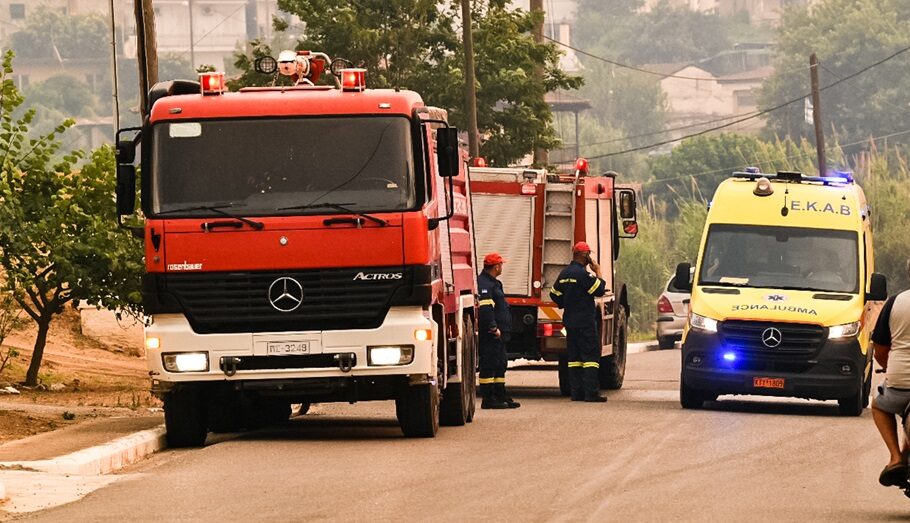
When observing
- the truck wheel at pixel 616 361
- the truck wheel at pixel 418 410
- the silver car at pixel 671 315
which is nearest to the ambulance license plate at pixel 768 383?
the truck wheel at pixel 616 361

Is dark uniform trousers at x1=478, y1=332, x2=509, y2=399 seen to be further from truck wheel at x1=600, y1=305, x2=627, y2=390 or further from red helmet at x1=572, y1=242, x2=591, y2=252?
truck wheel at x1=600, y1=305, x2=627, y2=390

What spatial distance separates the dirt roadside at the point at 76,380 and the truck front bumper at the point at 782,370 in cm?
595

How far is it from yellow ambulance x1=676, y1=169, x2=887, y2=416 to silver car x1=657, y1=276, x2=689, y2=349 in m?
17.8

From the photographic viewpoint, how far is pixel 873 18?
5655 inches

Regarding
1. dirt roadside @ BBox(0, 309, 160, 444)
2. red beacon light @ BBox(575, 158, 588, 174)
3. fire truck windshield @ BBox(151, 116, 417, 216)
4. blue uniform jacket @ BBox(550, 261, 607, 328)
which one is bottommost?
dirt roadside @ BBox(0, 309, 160, 444)

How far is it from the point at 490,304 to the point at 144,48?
235 inches

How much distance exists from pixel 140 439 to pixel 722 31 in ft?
608

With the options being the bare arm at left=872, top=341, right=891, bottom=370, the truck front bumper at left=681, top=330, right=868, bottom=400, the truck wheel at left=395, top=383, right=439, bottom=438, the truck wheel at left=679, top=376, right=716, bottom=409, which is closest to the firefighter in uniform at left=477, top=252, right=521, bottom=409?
the truck wheel at left=679, top=376, right=716, bottom=409

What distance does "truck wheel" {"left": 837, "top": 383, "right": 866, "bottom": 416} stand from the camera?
2128cm

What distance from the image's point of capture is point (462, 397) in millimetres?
18906

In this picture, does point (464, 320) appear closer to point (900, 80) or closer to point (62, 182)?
point (62, 182)

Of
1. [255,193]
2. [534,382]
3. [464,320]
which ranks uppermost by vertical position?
[255,193]

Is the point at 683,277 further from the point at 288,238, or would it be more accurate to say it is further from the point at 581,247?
the point at 288,238

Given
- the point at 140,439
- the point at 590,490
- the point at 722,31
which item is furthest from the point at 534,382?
the point at 722,31
